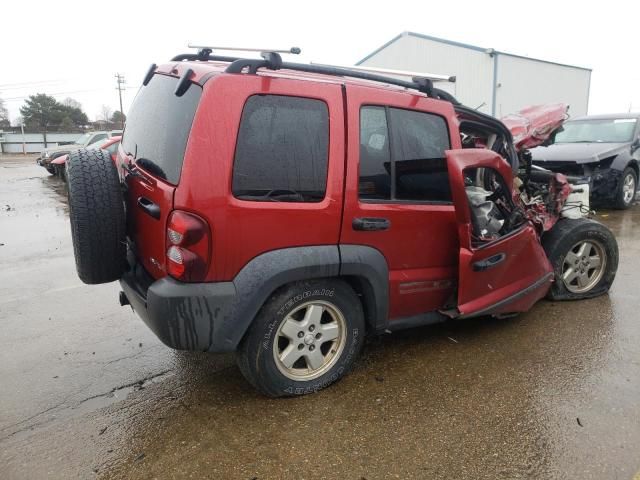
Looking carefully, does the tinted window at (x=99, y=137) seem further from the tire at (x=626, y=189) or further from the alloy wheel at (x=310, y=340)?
the alloy wheel at (x=310, y=340)

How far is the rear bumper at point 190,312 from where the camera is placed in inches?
96.2

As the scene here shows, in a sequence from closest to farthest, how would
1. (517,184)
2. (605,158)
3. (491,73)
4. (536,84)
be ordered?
(517,184) → (605,158) → (491,73) → (536,84)

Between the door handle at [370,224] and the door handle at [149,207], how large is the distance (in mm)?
1114

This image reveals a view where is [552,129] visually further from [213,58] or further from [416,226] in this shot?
[213,58]

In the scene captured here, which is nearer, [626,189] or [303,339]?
[303,339]

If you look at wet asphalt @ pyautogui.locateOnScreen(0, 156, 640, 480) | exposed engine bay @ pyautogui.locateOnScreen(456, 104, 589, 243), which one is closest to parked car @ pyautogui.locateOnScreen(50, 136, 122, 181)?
wet asphalt @ pyautogui.locateOnScreen(0, 156, 640, 480)

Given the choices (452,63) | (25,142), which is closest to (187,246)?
(452,63)

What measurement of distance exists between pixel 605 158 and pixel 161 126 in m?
8.55

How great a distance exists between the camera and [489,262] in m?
3.31

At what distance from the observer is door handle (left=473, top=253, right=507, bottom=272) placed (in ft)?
10.6

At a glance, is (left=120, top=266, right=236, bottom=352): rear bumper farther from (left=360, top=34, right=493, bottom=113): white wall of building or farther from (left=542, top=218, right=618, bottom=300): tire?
(left=360, top=34, right=493, bottom=113): white wall of building

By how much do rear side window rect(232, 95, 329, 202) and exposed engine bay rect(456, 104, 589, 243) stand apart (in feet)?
4.06

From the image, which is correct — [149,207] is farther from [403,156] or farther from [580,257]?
[580,257]

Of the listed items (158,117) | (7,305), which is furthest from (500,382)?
(7,305)
